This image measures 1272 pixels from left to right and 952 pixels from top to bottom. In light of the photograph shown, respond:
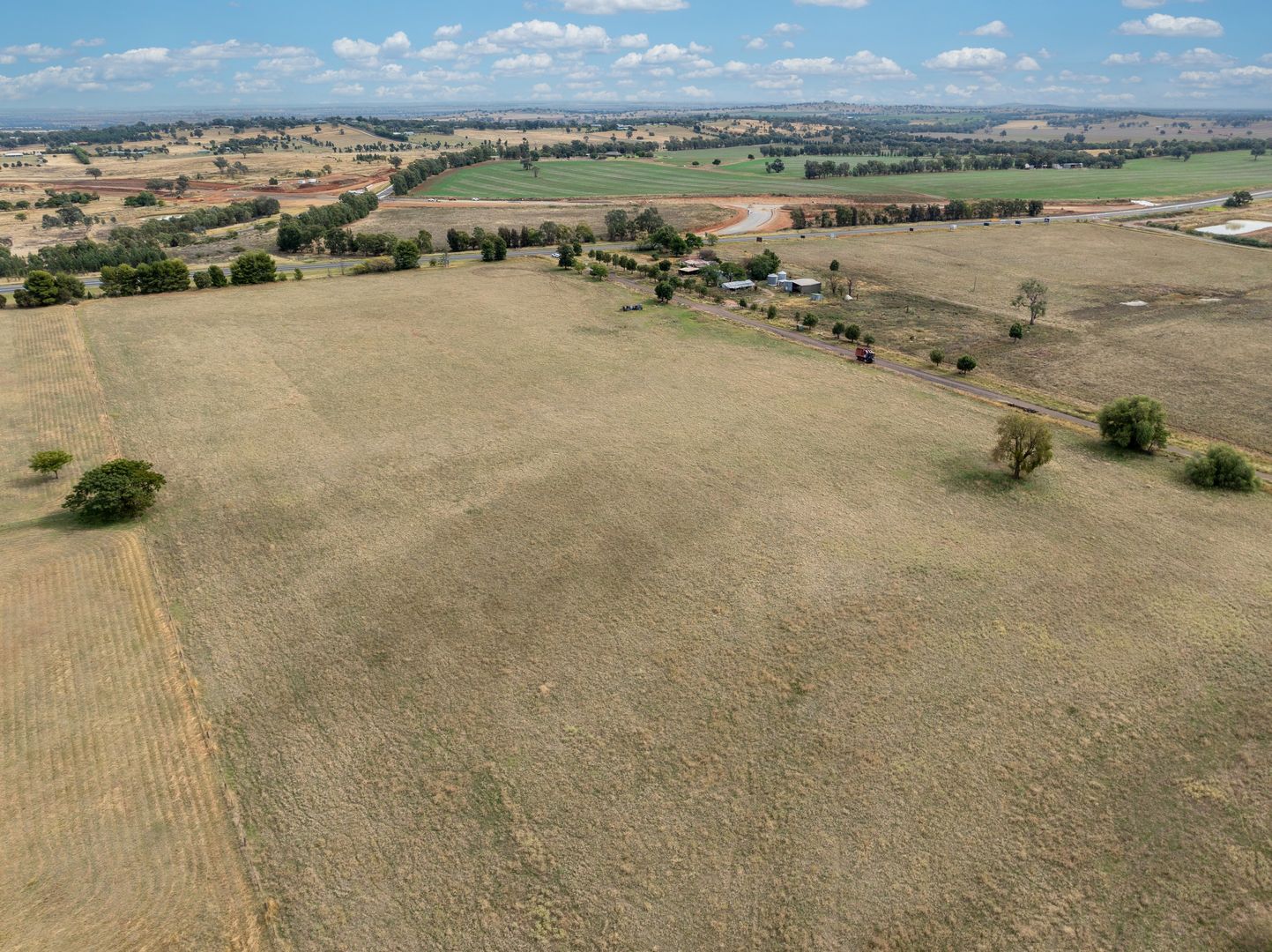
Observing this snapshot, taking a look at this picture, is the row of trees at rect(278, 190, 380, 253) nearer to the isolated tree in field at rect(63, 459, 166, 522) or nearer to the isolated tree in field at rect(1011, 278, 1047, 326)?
the isolated tree in field at rect(63, 459, 166, 522)

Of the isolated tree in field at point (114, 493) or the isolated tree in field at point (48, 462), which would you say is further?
the isolated tree in field at point (48, 462)

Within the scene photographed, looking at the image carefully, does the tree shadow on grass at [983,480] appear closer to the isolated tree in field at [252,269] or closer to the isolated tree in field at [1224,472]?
the isolated tree in field at [1224,472]

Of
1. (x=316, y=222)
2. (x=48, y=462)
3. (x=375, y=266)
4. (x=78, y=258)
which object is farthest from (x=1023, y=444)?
(x=78, y=258)

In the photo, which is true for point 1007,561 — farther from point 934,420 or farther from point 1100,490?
point 934,420

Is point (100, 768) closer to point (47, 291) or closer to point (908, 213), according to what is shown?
point (47, 291)

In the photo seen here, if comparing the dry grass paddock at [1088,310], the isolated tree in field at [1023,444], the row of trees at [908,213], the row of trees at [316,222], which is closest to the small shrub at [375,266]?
the row of trees at [316,222]

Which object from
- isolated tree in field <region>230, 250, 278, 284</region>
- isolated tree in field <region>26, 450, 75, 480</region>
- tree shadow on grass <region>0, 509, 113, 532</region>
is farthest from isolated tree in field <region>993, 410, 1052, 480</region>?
isolated tree in field <region>230, 250, 278, 284</region>
